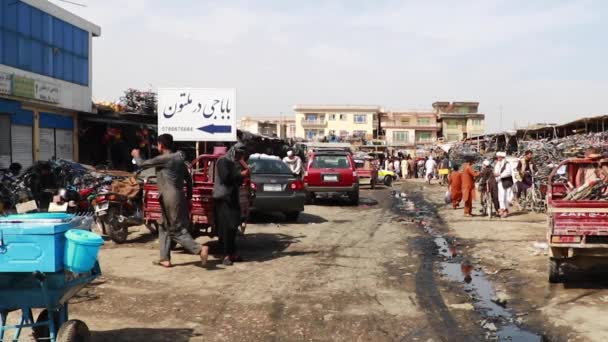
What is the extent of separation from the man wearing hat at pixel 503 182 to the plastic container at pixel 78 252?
42.9ft

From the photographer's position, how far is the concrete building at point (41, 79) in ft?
65.4

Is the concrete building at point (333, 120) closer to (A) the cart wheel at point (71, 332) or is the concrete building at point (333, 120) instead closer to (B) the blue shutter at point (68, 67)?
(B) the blue shutter at point (68, 67)

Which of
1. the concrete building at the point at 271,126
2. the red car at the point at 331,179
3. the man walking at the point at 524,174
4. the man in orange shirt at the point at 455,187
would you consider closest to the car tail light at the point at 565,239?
the man walking at the point at 524,174

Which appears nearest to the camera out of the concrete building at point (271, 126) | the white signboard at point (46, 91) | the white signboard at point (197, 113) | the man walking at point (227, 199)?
the man walking at point (227, 199)

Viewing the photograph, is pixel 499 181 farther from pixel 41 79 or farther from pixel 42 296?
pixel 41 79

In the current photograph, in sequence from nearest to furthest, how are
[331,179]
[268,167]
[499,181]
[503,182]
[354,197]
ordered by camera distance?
[268,167], [503,182], [499,181], [331,179], [354,197]

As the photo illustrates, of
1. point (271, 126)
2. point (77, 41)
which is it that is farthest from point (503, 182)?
point (271, 126)

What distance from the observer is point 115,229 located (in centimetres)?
1082

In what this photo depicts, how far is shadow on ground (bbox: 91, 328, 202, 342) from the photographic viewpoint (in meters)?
5.31

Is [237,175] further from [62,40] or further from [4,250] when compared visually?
[62,40]

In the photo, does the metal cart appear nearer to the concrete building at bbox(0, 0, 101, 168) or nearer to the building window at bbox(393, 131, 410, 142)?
the concrete building at bbox(0, 0, 101, 168)

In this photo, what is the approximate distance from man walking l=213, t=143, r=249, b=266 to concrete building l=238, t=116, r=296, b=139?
65.6 metres

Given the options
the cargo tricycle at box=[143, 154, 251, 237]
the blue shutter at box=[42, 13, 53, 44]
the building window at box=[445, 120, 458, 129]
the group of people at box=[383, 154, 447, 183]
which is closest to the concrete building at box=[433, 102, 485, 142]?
the building window at box=[445, 120, 458, 129]

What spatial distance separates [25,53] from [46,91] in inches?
61.2
